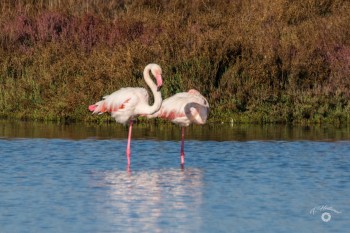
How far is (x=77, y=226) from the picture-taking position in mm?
9914

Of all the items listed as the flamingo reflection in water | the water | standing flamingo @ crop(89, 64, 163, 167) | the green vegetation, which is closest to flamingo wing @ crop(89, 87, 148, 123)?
standing flamingo @ crop(89, 64, 163, 167)

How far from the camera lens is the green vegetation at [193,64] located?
1888 centimetres

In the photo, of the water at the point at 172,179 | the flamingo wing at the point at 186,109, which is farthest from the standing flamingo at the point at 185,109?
the water at the point at 172,179

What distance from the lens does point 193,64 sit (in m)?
19.5

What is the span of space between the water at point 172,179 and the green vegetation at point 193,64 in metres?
0.68

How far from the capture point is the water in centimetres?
1020

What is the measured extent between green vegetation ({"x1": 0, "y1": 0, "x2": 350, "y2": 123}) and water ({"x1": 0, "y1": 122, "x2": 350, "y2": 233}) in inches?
26.9

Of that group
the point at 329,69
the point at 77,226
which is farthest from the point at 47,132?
the point at 77,226

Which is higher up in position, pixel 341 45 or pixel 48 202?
pixel 341 45

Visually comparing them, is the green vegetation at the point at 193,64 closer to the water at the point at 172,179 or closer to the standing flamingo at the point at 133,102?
the water at the point at 172,179

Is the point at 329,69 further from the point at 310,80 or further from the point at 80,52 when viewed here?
the point at 80,52

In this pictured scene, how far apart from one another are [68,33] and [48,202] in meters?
11.6

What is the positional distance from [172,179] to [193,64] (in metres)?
6.70

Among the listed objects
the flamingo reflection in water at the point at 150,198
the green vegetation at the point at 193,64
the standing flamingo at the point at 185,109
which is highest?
the green vegetation at the point at 193,64
